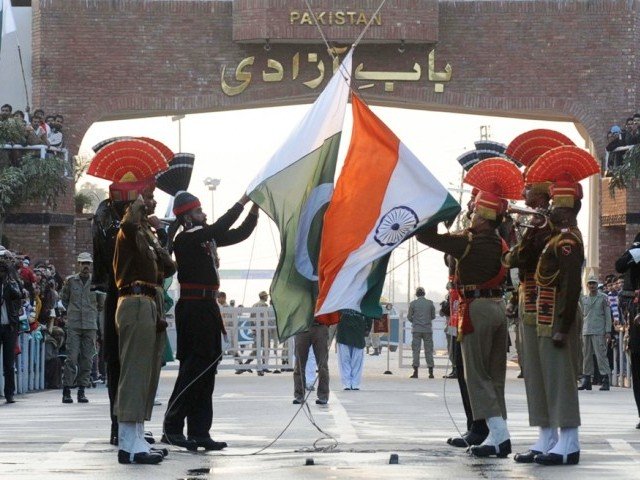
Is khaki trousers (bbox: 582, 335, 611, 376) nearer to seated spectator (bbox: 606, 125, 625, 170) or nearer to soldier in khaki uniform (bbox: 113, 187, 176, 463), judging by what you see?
seated spectator (bbox: 606, 125, 625, 170)

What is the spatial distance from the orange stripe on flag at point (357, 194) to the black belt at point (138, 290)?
1450 mm

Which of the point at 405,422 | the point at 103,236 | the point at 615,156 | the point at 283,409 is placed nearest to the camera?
the point at 103,236

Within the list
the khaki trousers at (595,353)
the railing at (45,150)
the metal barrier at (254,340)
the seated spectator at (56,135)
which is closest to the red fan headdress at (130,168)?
the khaki trousers at (595,353)

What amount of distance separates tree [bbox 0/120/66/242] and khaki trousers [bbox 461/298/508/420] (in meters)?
23.6

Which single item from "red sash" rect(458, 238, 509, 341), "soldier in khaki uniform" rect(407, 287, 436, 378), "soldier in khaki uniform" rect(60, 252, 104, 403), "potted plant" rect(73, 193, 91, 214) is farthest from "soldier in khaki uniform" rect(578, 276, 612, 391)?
"potted plant" rect(73, 193, 91, 214)

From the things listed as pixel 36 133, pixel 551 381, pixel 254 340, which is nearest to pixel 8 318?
pixel 551 381

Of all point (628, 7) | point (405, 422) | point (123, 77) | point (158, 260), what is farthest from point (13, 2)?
point (158, 260)

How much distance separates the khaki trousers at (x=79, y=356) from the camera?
23.3 m

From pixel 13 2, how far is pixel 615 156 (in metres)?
15.1

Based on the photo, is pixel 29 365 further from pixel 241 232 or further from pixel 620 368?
pixel 241 232

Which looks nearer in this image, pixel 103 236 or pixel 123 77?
pixel 103 236

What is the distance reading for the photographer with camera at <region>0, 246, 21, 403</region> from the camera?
23.9m

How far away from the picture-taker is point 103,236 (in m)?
15.2

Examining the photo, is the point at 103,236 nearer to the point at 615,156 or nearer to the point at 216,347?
the point at 216,347
